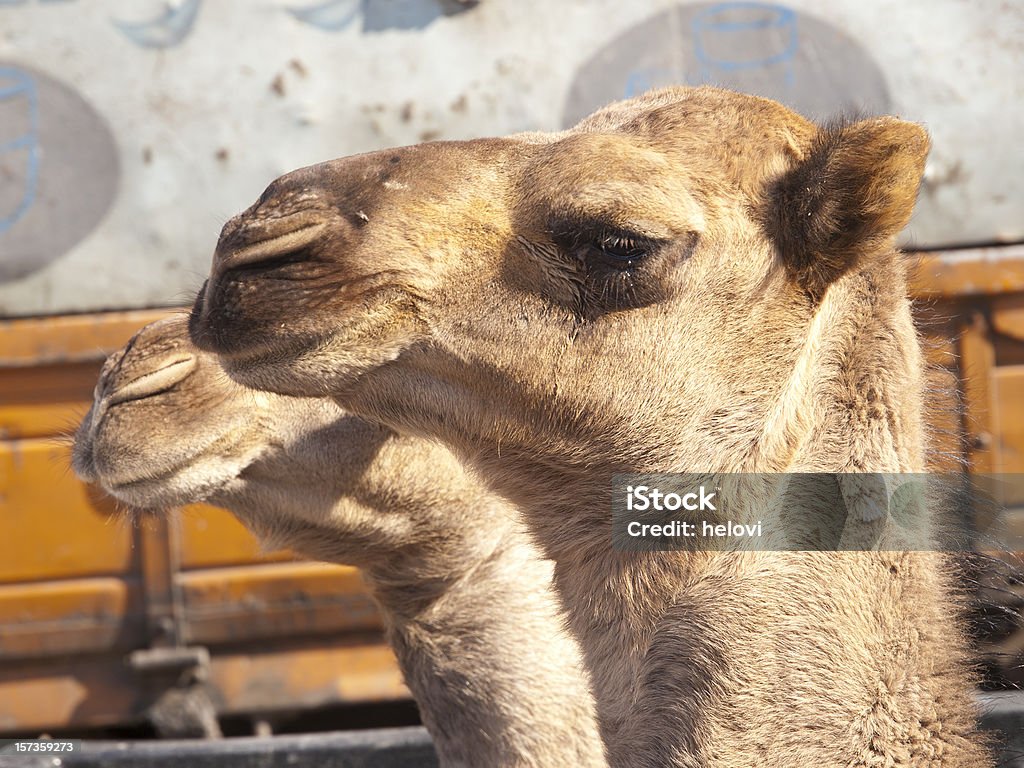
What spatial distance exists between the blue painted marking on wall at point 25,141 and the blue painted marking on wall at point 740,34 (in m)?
2.53

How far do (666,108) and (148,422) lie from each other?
1.32m

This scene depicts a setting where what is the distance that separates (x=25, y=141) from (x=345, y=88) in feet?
4.09

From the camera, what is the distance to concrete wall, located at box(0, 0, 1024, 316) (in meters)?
4.51

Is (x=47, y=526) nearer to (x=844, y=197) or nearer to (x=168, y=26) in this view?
(x=168, y=26)

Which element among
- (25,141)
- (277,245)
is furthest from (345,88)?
(277,245)

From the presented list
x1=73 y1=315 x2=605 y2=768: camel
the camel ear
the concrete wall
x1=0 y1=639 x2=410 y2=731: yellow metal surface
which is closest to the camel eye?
the camel ear

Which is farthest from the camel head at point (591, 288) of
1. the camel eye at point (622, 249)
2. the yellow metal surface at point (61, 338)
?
the yellow metal surface at point (61, 338)

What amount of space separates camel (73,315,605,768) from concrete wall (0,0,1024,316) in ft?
6.11

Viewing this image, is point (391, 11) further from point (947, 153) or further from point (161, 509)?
point (161, 509)

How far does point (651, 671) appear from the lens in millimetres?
2057

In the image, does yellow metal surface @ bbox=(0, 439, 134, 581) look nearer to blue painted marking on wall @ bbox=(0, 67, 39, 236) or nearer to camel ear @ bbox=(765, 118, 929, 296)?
blue painted marking on wall @ bbox=(0, 67, 39, 236)

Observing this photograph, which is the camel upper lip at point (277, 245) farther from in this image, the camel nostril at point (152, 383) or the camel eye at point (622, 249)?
the camel nostril at point (152, 383)

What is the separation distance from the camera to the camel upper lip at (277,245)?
1.94 m

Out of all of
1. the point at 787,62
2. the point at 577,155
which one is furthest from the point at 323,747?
the point at 787,62
